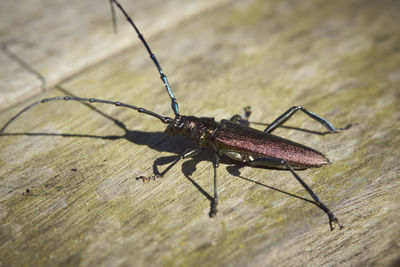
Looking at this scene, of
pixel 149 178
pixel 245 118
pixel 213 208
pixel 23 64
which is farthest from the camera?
pixel 23 64

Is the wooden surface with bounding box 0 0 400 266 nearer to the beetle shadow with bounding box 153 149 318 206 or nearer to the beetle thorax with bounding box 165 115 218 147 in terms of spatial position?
the beetle shadow with bounding box 153 149 318 206

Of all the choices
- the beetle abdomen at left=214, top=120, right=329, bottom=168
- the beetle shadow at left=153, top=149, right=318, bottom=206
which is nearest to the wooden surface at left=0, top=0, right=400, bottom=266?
the beetle shadow at left=153, top=149, right=318, bottom=206

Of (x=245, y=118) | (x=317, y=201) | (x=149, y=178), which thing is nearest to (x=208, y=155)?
(x=245, y=118)

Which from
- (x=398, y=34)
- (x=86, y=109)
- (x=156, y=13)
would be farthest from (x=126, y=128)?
(x=398, y=34)

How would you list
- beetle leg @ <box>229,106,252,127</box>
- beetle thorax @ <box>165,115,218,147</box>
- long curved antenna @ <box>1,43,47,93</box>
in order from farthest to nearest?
long curved antenna @ <box>1,43,47,93</box>, beetle leg @ <box>229,106,252,127</box>, beetle thorax @ <box>165,115,218,147</box>

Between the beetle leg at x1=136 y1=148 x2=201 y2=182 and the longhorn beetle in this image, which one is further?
the longhorn beetle

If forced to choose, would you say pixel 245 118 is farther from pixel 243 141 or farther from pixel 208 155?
pixel 208 155
